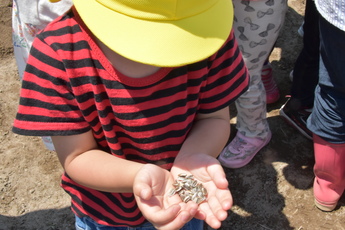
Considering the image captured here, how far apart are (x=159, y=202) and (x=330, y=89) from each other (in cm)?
117

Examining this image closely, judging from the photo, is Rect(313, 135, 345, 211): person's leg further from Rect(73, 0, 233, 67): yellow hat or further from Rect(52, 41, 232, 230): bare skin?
Rect(73, 0, 233, 67): yellow hat

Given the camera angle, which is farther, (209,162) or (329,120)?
(329,120)

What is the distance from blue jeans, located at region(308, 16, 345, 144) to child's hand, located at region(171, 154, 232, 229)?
3.01 ft

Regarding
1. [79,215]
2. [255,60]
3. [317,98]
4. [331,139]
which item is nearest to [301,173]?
[331,139]

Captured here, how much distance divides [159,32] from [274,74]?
7.15 ft

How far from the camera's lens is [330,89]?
1.96 meters

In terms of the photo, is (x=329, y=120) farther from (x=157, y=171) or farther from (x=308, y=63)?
(x=157, y=171)

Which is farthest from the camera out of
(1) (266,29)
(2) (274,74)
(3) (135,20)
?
(2) (274,74)

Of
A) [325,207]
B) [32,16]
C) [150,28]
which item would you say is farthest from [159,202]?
[325,207]

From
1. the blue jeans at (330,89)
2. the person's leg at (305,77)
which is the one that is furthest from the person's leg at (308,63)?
the blue jeans at (330,89)

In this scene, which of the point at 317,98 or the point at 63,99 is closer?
the point at 63,99

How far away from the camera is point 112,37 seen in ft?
3.42

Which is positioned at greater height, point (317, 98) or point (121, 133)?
point (121, 133)

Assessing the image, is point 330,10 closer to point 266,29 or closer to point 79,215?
point 266,29
